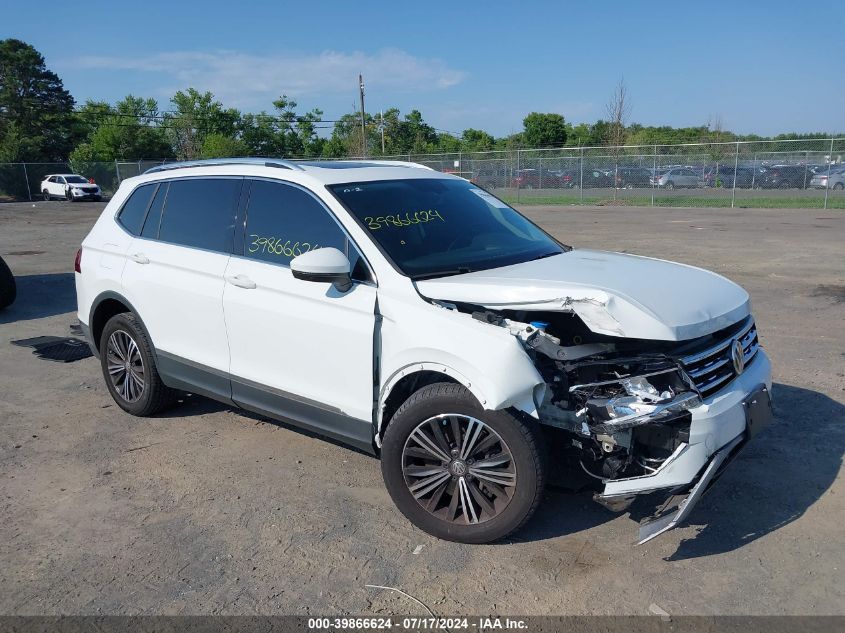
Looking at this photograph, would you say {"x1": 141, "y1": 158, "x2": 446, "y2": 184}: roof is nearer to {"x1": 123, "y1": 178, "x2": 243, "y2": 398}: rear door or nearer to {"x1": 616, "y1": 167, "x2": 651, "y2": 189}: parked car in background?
{"x1": 123, "y1": 178, "x2": 243, "y2": 398}: rear door

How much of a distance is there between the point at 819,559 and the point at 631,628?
116 centimetres

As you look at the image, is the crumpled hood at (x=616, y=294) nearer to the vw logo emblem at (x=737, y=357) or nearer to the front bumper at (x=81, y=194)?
the vw logo emblem at (x=737, y=357)

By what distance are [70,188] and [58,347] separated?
3532cm

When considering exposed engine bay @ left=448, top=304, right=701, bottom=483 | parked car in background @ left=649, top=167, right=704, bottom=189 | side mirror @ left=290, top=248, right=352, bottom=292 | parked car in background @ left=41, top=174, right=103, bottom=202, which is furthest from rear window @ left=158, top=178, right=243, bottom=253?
parked car in background @ left=41, top=174, right=103, bottom=202

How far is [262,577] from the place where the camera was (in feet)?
11.0

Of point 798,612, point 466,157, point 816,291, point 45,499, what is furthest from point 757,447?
point 466,157

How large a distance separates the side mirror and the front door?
14 centimetres

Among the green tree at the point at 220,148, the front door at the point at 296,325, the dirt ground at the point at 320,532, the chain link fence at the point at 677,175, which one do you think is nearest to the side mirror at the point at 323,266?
the front door at the point at 296,325

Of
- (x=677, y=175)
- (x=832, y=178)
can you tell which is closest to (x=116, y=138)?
(x=677, y=175)

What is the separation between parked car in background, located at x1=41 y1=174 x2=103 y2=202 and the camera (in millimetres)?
38219

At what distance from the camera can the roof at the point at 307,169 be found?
4367mm

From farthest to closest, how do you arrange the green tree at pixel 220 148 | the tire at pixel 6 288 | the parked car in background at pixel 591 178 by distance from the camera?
the green tree at pixel 220 148 → the parked car in background at pixel 591 178 → the tire at pixel 6 288

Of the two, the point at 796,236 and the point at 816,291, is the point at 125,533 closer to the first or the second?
the point at 816,291

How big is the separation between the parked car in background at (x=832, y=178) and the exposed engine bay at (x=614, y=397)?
2636 cm
